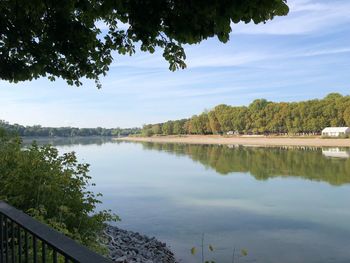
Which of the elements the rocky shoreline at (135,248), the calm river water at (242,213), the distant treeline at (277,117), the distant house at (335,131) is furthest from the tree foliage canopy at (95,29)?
the distant house at (335,131)

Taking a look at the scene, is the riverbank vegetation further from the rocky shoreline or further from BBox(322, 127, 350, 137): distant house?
BBox(322, 127, 350, 137): distant house

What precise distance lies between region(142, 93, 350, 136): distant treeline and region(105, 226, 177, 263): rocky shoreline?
8329cm

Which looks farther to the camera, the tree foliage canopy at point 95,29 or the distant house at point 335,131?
the distant house at point 335,131

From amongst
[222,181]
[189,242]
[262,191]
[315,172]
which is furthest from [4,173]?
[315,172]

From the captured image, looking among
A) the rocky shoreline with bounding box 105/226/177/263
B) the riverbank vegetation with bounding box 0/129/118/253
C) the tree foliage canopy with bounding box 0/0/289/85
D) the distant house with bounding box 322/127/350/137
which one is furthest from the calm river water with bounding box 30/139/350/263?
Result: the distant house with bounding box 322/127/350/137

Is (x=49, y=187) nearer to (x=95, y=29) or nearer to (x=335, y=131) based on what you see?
(x=95, y=29)

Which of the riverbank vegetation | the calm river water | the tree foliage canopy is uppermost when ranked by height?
the tree foliage canopy

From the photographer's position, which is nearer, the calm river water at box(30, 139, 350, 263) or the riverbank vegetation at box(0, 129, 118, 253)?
the riverbank vegetation at box(0, 129, 118, 253)

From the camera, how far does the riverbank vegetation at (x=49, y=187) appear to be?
25.2 feet

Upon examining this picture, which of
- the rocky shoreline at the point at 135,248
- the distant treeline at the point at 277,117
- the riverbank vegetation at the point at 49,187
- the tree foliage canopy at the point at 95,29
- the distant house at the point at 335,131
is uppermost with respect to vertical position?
the distant treeline at the point at 277,117

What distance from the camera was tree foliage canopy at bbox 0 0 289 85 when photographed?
3928mm

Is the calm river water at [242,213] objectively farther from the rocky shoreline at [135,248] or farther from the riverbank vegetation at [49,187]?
the riverbank vegetation at [49,187]

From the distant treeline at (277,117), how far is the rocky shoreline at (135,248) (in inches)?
3279

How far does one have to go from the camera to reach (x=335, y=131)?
9225 centimetres
